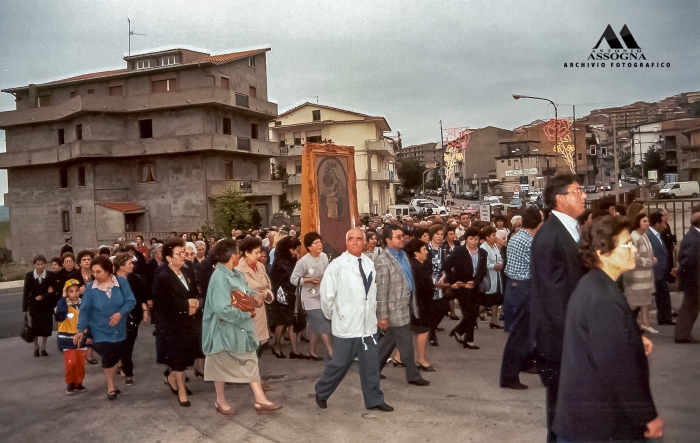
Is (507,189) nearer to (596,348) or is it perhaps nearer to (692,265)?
(692,265)

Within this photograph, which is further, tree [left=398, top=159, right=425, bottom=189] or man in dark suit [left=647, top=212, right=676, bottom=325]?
tree [left=398, top=159, right=425, bottom=189]

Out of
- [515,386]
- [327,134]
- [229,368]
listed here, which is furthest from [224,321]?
[327,134]

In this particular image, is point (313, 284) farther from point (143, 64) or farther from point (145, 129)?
point (143, 64)

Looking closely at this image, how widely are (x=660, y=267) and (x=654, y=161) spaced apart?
7.63 meters

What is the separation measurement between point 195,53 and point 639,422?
40589 millimetres

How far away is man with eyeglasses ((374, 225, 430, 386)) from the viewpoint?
6438mm

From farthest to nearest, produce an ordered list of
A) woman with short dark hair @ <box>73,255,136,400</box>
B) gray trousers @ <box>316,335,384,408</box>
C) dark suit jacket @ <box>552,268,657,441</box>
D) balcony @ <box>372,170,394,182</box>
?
balcony @ <box>372,170,394,182</box>, woman with short dark hair @ <box>73,255,136,400</box>, gray trousers @ <box>316,335,384,408</box>, dark suit jacket @ <box>552,268,657,441</box>

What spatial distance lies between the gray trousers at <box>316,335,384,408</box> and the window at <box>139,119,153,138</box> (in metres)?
35.7

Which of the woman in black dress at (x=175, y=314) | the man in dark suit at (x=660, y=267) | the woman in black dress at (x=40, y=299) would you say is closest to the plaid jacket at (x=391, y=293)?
the woman in black dress at (x=175, y=314)

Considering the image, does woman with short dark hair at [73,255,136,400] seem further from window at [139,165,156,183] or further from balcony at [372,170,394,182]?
balcony at [372,170,394,182]

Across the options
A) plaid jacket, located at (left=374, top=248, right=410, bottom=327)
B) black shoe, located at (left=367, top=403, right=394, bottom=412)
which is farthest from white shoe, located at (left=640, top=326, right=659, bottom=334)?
black shoe, located at (left=367, top=403, right=394, bottom=412)

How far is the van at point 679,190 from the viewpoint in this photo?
55.6ft

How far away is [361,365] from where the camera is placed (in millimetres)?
5895

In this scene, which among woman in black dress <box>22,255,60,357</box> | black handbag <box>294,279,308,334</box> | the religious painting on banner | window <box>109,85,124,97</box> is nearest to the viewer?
black handbag <box>294,279,308,334</box>
